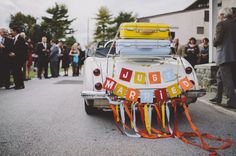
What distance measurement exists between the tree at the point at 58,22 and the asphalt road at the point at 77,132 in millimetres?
63227

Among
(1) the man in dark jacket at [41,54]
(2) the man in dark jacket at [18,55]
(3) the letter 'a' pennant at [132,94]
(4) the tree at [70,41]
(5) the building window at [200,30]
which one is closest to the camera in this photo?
(3) the letter 'a' pennant at [132,94]

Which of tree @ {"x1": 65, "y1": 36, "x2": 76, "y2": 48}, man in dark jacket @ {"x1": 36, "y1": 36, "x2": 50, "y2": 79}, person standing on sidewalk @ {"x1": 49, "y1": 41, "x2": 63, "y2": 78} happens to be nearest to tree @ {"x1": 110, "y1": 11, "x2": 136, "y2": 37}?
tree @ {"x1": 65, "y1": 36, "x2": 76, "y2": 48}

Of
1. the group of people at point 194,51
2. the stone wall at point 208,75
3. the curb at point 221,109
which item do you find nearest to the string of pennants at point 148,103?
the curb at point 221,109

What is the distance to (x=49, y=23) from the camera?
230 feet

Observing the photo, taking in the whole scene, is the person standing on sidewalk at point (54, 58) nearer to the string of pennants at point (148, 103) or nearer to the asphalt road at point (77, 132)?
the asphalt road at point (77, 132)

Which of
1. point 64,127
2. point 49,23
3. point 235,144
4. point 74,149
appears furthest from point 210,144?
point 49,23

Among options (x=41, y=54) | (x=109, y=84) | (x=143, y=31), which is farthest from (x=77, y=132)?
(x=41, y=54)

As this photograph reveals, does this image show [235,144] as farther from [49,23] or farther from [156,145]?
[49,23]

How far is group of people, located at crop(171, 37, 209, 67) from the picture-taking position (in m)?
11.6

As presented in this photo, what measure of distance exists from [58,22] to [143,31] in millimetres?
65662

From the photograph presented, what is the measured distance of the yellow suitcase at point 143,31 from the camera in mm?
6961

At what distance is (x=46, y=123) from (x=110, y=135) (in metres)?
1.28

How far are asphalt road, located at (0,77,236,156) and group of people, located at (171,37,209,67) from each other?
4.78 meters

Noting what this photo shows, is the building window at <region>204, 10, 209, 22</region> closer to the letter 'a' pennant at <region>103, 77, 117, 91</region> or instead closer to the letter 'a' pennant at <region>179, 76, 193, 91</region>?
the letter 'a' pennant at <region>179, 76, 193, 91</region>
